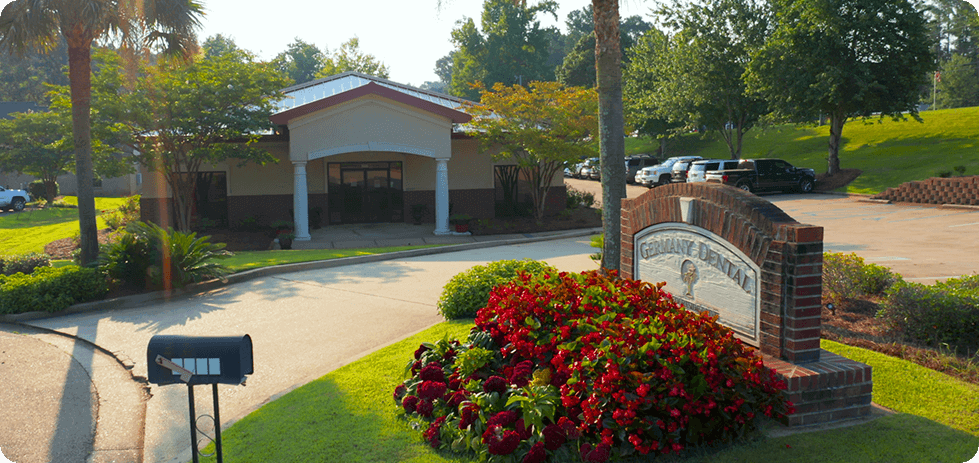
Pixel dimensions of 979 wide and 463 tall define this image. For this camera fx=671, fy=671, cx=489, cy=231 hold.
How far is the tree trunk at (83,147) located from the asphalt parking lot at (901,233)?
611 inches

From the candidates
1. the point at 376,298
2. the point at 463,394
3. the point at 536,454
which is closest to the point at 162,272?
the point at 376,298

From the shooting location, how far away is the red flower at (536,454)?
4.57 meters

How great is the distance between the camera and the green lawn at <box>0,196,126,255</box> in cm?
2443

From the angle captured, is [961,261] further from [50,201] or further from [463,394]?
[50,201]

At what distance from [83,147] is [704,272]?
1305 cm

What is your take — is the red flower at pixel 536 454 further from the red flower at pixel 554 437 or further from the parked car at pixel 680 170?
the parked car at pixel 680 170

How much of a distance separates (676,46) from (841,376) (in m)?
36.6

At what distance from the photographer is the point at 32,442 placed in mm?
5992

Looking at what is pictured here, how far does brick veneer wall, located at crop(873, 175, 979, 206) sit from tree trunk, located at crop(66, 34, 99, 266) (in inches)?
1068

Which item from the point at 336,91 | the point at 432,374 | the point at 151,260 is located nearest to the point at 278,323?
the point at 151,260

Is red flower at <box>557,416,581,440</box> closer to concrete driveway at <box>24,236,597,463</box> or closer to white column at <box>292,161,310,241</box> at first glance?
concrete driveway at <box>24,236,597,463</box>

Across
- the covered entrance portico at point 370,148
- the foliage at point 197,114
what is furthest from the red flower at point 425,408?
the foliage at point 197,114

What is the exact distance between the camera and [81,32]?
555 inches

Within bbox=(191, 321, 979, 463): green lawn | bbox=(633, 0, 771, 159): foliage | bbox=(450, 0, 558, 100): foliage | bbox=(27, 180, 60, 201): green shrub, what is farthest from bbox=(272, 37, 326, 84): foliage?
bbox=(191, 321, 979, 463): green lawn
